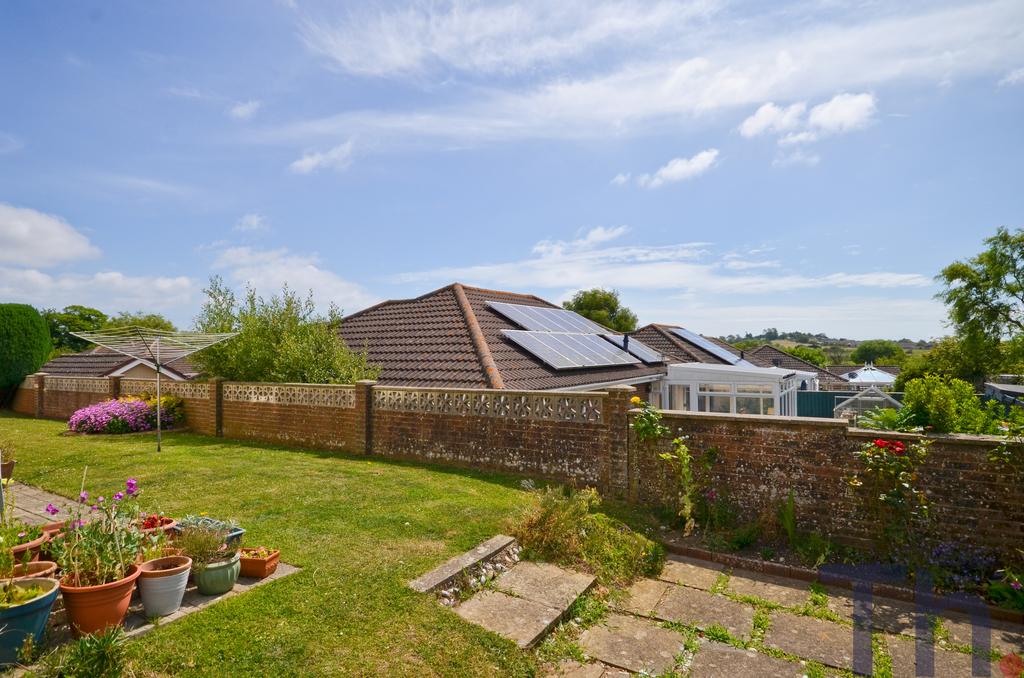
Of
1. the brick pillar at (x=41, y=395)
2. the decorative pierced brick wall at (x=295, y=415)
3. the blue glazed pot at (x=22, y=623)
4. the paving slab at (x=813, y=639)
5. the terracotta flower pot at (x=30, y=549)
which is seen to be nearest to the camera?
the blue glazed pot at (x=22, y=623)

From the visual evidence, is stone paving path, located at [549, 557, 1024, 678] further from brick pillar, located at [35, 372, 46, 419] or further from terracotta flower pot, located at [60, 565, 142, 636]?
brick pillar, located at [35, 372, 46, 419]

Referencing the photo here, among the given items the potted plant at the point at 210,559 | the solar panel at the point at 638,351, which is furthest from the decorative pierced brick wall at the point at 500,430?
the solar panel at the point at 638,351

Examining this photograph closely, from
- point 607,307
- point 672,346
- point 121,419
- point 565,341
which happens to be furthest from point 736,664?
point 607,307

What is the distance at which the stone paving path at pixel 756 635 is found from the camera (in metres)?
4.30

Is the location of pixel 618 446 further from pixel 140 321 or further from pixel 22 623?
pixel 140 321

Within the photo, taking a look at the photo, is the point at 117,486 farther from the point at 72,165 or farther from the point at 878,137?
the point at 878,137

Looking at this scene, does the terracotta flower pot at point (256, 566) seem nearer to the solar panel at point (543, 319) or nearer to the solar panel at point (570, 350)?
the solar panel at point (570, 350)

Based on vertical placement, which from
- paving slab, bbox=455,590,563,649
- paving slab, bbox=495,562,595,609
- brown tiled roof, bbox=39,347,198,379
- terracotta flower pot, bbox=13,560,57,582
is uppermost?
brown tiled roof, bbox=39,347,198,379

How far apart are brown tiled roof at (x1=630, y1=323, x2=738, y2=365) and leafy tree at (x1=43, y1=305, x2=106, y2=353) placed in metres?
44.6

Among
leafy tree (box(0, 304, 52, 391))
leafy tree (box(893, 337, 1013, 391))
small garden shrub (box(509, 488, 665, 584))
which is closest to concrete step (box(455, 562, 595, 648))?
small garden shrub (box(509, 488, 665, 584))

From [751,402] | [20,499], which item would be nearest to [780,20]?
[751,402]

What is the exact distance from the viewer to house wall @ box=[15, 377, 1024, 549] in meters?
5.91

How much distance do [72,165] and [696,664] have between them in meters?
14.1

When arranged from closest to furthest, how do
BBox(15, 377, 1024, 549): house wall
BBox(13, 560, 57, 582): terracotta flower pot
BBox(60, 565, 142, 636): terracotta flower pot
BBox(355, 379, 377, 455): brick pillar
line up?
BBox(60, 565, 142, 636): terracotta flower pot < BBox(13, 560, 57, 582): terracotta flower pot < BBox(15, 377, 1024, 549): house wall < BBox(355, 379, 377, 455): brick pillar
